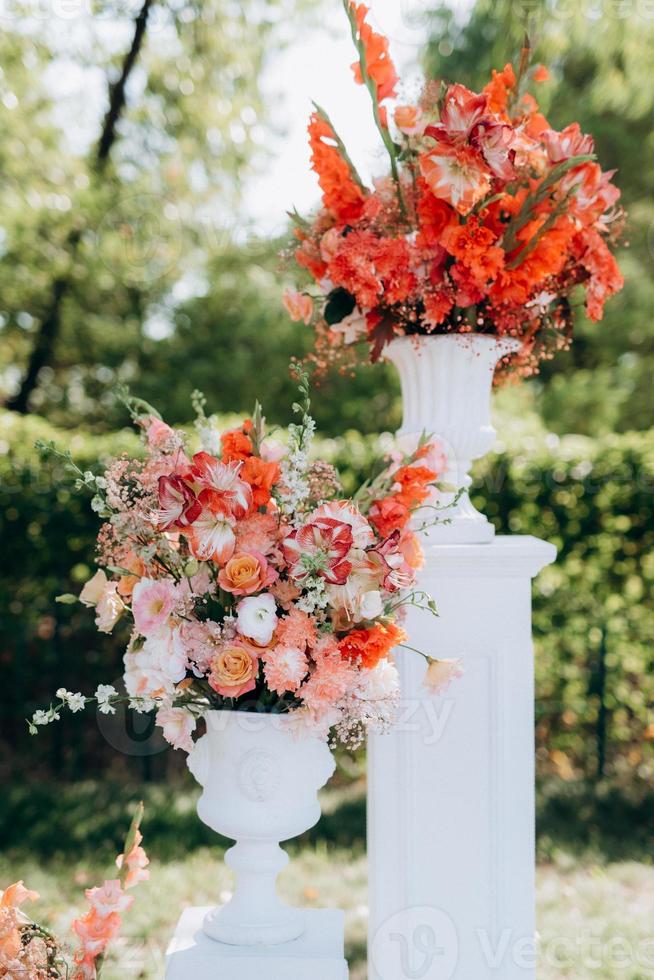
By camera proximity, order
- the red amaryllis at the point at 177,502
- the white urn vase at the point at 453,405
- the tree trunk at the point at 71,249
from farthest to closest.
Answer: the tree trunk at the point at 71,249 < the white urn vase at the point at 453,405 < the red amaryllis at the point at 177,502

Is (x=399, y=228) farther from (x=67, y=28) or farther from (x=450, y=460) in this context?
(x=67, y=28)

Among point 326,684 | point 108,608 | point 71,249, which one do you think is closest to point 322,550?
point 326,684

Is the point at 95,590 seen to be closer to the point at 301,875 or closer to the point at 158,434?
the point at 158,434

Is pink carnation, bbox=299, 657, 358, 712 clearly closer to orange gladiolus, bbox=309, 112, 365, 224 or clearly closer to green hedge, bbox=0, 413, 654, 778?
orange gladiolus, bbox=309, 112, 365, 224

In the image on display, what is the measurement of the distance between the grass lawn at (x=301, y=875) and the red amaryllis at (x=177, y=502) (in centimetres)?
198

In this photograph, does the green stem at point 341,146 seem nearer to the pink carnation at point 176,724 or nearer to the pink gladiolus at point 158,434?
the pink gladiolus at point 158,434

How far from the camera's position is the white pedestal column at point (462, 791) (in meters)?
2.08

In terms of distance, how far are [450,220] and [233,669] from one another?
1.09m

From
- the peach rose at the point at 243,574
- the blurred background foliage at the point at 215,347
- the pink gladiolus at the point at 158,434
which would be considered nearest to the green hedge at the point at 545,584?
the blurred background foliage at the point at 215,347

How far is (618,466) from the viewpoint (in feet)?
15.5

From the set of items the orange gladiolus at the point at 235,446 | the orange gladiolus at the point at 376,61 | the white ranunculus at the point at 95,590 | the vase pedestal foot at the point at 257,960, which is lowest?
the vase pedestal foot at the point at 257,960

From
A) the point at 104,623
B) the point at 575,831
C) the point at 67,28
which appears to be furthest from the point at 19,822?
the point at 67,28

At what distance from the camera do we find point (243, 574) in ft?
5.35

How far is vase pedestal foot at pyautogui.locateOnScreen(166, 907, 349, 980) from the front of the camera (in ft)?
5.75
